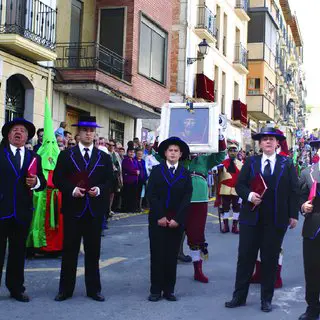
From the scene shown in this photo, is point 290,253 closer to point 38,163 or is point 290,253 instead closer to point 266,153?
point 266,153

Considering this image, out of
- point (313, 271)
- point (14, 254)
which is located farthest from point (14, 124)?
point (313, 271)

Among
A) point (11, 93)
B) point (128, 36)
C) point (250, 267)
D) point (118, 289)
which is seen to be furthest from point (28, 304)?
point (128, 36)

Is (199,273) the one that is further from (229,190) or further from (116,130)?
(116,130)

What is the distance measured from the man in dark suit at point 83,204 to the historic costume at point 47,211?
201cm

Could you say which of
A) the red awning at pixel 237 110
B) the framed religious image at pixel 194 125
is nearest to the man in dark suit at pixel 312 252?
the framed religious image at pixel 194 125

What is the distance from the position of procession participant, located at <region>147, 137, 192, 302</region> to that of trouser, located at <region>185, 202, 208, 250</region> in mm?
777

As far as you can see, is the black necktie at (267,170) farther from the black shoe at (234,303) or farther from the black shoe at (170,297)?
the black shoe at (170,297)

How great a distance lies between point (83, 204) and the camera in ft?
20.4

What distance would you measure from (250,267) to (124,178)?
8994 mm

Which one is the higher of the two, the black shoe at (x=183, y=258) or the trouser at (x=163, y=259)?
the trouser at (x=163, y=259)

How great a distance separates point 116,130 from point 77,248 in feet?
47.0

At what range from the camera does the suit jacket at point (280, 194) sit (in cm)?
604

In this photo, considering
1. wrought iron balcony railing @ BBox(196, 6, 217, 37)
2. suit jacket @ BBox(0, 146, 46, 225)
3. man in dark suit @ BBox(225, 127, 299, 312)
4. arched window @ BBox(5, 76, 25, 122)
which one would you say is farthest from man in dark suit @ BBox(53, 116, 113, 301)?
wrought iron balcony railing @ BBox(196, 6, 217, 37)

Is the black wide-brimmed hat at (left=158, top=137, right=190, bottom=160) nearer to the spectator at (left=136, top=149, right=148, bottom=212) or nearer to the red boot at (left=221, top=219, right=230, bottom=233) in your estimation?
the red boot at (left=221, top=219, right=230, bottom=233)
